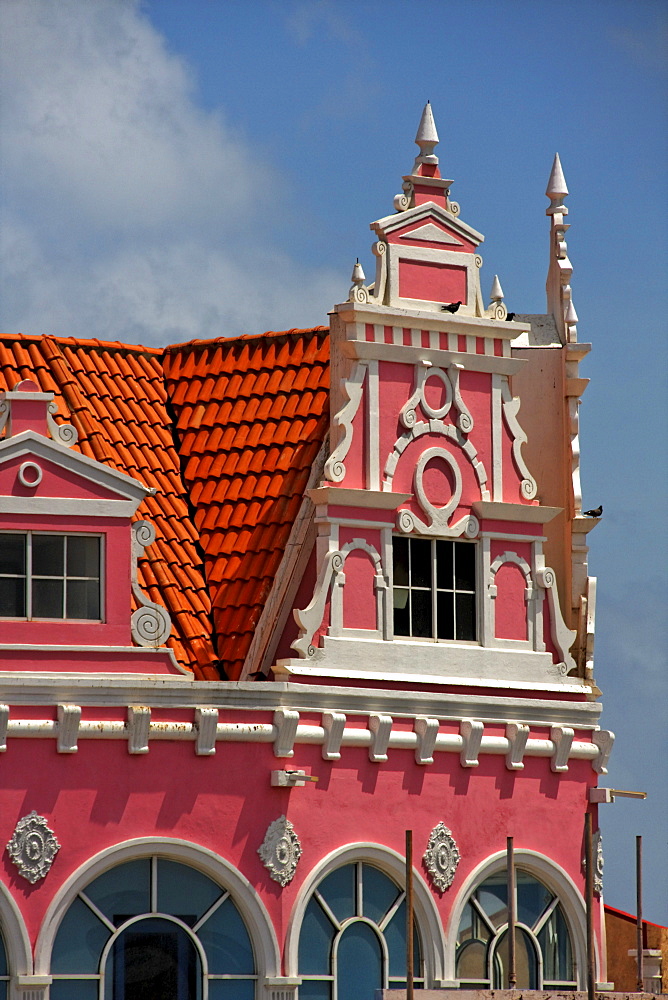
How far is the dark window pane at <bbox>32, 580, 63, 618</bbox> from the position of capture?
26.7 meters

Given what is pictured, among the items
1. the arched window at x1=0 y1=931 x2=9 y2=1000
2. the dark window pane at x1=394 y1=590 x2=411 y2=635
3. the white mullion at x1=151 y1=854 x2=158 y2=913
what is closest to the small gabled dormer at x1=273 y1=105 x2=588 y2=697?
the dark window pane at x1=394 y1=590 x2=411 y2=635

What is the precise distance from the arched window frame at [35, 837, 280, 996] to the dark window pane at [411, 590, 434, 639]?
4243 millimetres

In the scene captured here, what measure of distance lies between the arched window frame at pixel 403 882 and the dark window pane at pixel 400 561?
351 centimetres

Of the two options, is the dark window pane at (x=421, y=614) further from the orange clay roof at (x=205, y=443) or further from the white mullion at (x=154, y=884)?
the white mullion at (x=154, y=884)

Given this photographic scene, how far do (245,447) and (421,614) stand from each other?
3.93 m

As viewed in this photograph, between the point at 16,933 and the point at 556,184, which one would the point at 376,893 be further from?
the point at 556,184

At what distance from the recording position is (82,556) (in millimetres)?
27062

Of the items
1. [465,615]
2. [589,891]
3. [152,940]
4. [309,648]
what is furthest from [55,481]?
[589,891]

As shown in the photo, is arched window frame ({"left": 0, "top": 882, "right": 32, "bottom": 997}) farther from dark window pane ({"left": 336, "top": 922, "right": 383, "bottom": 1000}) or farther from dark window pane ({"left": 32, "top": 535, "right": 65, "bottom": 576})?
dark window pane ({"left": 336, "top": 922, "right": 383, "bottom": 1000})

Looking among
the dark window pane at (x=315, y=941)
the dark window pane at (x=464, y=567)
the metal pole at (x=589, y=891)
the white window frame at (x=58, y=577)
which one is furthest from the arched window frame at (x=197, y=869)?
the dark window pane at (x=464, y=567)

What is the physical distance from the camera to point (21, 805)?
2567 cm

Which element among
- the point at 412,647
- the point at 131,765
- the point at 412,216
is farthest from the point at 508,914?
the point at 412,216

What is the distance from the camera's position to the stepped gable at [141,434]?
29.1m

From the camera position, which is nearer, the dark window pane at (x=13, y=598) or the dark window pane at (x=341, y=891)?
the dark window pane at (x=13, y=598)
